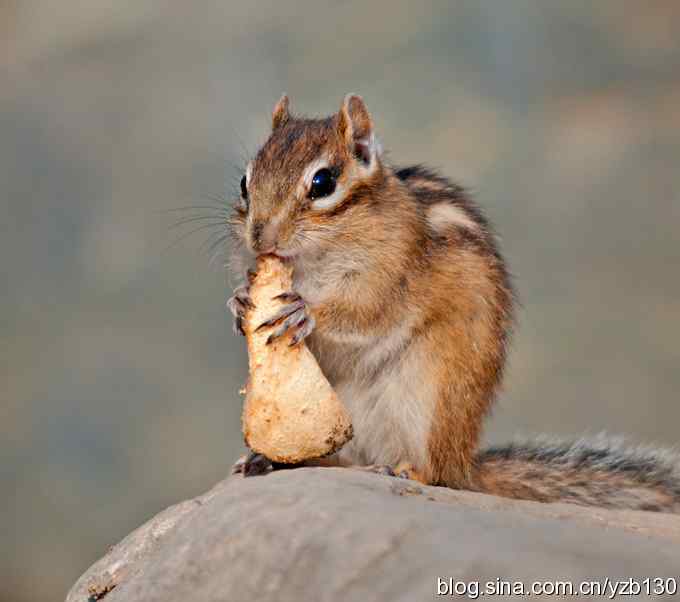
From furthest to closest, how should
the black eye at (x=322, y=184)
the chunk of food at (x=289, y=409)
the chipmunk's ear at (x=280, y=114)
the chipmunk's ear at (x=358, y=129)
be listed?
the chipmunk's ear at (x=280, y=114)
the chipmunk's ear at (x=358, y=129)
the black eye at (x=322, y=184)
the chunk of food at (x=289, y=409)

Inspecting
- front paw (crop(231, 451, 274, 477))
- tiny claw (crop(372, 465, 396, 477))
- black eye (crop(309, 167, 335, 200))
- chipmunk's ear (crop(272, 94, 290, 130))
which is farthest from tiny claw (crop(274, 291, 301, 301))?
chipmunk's ear (crop(272, 94, 290, 130))

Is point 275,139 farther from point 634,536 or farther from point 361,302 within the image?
point 634,536

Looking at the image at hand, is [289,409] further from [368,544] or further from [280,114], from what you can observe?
[280,114]

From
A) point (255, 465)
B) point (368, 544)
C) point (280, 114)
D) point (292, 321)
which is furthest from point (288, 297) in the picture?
point (368, 544)

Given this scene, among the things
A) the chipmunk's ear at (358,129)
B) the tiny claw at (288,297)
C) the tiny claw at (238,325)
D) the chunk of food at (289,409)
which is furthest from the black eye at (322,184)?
the chunk of food at (289,409)

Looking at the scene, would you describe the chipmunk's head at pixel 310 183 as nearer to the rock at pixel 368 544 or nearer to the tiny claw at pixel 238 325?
the tiny claw at pixel 238 325

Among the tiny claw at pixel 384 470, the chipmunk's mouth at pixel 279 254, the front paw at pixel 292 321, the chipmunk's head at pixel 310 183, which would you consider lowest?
the tiny claw at pixel 384 470

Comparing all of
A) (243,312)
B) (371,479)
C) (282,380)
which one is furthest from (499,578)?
(243,312)
